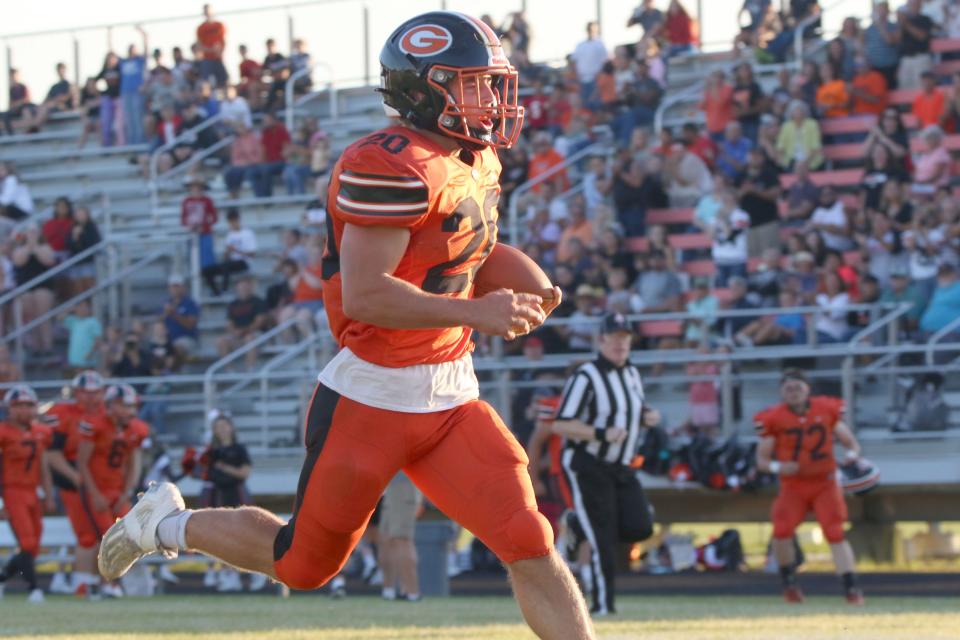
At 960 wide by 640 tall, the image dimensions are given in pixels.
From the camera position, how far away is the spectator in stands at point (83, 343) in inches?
695

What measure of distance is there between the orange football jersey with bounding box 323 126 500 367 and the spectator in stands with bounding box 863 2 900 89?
11.7 meters

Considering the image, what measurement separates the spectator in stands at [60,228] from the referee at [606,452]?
32.7ft

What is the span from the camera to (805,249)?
47.2 ft

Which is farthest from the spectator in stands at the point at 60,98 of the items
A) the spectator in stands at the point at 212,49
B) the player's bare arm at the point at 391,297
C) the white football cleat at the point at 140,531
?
the player's bare arm at the point at 391,297

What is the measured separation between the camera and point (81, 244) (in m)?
18.7

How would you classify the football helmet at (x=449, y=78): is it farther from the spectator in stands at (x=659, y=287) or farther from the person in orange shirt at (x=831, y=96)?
the person in orange shirt at (x=831, y=96)

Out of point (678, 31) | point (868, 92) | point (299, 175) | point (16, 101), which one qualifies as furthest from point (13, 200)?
point (868, 92)

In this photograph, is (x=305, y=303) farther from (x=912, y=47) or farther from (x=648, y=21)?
(x=912, y=47)

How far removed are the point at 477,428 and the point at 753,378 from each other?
917cm

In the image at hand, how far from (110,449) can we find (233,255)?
5.39 m

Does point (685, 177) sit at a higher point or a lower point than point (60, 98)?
lower

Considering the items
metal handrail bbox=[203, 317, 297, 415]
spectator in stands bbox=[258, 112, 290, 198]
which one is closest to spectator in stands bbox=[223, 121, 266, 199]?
spectator in stands bbox=[258, 112, 290, 198]

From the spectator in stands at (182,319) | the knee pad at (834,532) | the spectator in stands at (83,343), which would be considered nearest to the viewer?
the knee pad at (834,532)

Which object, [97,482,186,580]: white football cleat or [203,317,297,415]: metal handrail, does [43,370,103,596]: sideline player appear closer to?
[203,317,297,415]: metal handrail
